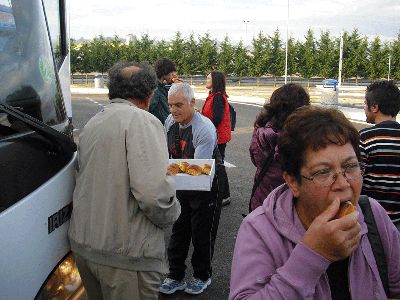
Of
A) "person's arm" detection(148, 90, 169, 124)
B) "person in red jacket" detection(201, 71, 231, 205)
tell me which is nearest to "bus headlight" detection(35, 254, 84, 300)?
"person's arm" detection(148, 90, 169, 124)

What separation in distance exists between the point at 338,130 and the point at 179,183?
6.42 ft

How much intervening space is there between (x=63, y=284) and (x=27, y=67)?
1031mm

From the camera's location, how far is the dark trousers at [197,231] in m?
3.89

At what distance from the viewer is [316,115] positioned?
177 centimetres

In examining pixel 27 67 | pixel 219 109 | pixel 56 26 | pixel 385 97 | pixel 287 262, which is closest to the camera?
pixel 287 262

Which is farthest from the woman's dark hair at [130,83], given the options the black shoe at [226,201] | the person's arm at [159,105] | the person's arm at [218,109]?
the black shoe at [226,201]

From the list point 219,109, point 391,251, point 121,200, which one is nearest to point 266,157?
point 121,200

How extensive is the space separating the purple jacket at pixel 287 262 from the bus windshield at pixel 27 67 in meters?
1.07

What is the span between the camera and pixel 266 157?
354 cm

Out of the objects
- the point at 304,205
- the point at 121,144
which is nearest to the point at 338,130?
A: the point at 304,205

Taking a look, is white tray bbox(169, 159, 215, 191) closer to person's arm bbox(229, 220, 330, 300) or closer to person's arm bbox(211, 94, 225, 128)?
person's arm bbox(229, 220, 330, 300)

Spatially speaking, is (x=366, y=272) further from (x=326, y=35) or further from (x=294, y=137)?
(x=326, y=35)

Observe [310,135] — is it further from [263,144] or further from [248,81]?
[248,81]

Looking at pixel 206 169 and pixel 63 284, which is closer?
pixel 63 284
